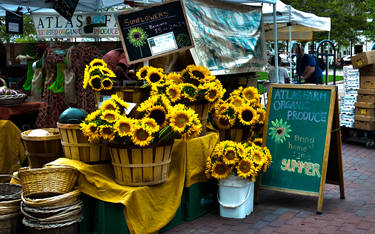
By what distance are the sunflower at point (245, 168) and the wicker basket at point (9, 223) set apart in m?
2.33

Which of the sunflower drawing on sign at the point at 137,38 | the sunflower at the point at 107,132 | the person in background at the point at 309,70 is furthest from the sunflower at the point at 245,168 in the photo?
the person in background at the point at 309,70

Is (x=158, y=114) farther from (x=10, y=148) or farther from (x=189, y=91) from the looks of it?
(x=10, y=148)

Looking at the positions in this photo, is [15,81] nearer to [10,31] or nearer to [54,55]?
[10,31]

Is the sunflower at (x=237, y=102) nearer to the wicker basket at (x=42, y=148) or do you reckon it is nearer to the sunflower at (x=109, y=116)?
the sunflower at (x=109, y=116)

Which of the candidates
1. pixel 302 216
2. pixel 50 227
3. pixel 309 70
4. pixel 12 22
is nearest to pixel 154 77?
pixel 50 227

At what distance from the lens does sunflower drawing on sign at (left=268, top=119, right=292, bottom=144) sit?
5.77 metres

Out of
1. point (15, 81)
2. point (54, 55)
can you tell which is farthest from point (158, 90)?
point (15, 81)

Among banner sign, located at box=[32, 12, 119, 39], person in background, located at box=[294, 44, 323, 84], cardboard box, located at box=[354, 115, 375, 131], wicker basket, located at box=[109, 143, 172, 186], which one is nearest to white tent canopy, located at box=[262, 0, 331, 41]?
person in background, located at box=[294, 44, 323, 84]

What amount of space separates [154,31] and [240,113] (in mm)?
1463

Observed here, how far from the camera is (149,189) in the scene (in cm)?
465

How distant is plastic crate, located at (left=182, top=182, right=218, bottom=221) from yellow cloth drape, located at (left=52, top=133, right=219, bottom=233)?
0.42 feet

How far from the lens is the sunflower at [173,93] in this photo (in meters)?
5.06

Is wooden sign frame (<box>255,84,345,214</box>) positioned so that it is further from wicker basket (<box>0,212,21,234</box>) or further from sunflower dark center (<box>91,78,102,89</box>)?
wicker basket (<box>0,212,21,234</box>)

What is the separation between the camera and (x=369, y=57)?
29.9 feet
